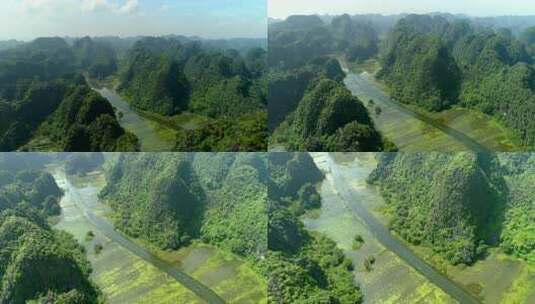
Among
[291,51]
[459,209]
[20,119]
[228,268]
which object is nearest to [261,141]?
[291,51]

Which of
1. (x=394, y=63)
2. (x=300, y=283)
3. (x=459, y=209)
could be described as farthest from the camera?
(x=394, y=63)

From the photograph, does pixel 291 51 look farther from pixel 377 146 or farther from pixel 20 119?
pixel 20 119

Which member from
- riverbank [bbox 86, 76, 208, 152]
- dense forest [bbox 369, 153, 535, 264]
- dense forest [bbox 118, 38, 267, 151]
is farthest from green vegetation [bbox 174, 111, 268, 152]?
dense forest [bbox 369, 153, 535, 264]

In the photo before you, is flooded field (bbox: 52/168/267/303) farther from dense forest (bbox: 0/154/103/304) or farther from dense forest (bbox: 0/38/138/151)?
dense forest (bbox: 0/38/138/151)

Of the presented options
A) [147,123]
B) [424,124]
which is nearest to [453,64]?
[424,124]

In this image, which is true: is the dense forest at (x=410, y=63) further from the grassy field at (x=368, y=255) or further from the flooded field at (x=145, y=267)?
the flooded field at (x=145, y=267)

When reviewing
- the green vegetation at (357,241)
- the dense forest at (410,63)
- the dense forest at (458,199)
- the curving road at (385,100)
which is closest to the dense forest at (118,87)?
the dense forest at (410,63)
